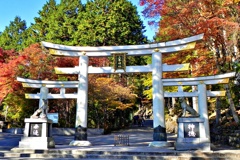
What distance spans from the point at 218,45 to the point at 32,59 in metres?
13.2

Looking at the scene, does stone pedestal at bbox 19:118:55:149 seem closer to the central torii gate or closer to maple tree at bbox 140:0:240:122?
the central torii gate

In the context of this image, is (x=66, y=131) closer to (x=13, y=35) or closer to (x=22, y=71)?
(x=22, y=71)

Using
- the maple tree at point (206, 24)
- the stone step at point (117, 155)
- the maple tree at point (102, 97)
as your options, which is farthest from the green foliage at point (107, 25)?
the stone step at point (117, 155)

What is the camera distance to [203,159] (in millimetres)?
7621

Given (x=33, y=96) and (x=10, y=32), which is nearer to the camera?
(x=33, y=96)

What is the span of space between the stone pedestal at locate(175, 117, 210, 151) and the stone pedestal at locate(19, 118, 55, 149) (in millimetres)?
5373

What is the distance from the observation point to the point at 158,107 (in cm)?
1077

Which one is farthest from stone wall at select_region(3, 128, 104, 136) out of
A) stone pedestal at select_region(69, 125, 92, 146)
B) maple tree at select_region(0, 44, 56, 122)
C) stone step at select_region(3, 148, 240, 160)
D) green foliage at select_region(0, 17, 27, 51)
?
green foliage at select_region(0, 17, 27, 51)

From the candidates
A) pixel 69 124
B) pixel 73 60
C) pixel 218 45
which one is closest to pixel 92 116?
pixel 69 124

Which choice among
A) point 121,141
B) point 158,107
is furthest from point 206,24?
point 121,141

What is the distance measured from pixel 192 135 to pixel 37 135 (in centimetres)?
648

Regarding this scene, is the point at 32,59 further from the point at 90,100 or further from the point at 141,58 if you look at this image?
the point at 141,58

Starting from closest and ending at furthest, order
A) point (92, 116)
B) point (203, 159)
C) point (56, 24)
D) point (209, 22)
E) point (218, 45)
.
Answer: point (203, 159) → point (209, 22) → point (218, 45) → point (92, 116) → point (56, 24)

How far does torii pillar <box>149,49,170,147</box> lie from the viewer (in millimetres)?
10469
